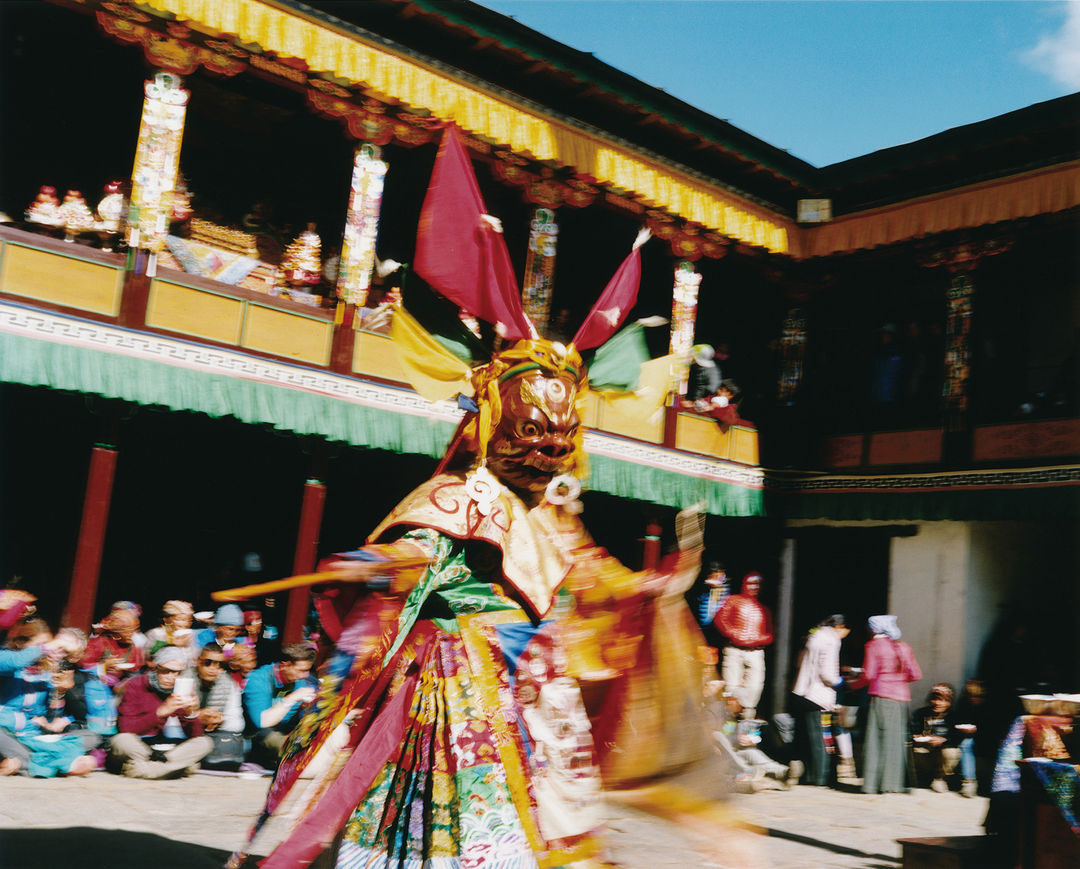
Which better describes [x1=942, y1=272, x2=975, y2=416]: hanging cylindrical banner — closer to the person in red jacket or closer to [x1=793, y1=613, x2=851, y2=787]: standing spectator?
the person in red jacket

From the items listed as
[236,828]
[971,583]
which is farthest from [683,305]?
[236,828]

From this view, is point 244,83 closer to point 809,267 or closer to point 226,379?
point 226,379

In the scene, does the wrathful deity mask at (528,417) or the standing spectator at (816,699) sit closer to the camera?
the wrathful deity mask at (528,417)

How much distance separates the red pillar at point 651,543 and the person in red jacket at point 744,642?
9.68 ft

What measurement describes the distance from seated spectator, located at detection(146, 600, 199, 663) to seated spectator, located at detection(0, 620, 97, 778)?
0.74 metres

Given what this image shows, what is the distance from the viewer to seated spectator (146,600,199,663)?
Answer: 25.4 feet

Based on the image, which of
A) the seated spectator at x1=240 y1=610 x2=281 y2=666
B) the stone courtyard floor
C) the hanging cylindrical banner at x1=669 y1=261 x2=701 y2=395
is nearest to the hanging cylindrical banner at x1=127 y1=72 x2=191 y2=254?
the seated spectator at x1=240 y1=610 x2=281 y2=666

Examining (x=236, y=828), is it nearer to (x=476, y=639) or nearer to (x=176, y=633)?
(x=176, y=633)

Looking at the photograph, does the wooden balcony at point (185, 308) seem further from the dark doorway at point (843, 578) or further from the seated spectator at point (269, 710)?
the dark doorway at point (843, 578)

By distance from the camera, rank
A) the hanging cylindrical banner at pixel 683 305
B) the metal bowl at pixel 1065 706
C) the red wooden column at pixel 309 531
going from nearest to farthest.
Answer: the metal bowl at pixel 1065 706 → the red wooden column at pixel 309 531 → the hanging cylindrical banner at pixel 683 305

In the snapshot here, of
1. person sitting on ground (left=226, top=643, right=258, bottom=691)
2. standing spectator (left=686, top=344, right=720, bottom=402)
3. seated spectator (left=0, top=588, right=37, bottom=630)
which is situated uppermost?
standing spectator (left=686, top=344, right=720, bottom=402)

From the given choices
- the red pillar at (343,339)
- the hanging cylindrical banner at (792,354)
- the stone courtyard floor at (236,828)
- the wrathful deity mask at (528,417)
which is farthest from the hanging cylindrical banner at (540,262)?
the wrathful deity mask at (528,417)

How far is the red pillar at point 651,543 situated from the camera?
1348 cm

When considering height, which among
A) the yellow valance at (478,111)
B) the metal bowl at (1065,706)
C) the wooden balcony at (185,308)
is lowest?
the metal bowl at (1065,706)
